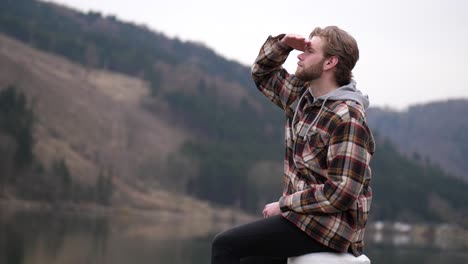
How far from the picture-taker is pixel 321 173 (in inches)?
190

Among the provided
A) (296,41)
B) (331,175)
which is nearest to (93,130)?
(296,41)

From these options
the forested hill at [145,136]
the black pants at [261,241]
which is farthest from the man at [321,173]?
the forested hill at [145,136]

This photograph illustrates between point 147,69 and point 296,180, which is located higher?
point 296,180

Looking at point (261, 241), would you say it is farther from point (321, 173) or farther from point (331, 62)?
point (331, 62)

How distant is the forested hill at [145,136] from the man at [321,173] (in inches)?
3362

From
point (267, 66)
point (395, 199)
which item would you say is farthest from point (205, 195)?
point (267, 66)

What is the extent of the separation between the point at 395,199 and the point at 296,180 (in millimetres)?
148201

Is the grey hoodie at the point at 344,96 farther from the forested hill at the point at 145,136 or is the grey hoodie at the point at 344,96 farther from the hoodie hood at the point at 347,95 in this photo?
the forested hill at the point at 145,136

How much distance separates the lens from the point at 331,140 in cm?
475

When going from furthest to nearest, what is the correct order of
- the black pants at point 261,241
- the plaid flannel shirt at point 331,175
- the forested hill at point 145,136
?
the forested hill at point 145,136, the black pants at point 261,241, the plaid flannel shirt at point 331,175

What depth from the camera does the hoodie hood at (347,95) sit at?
4.91 m

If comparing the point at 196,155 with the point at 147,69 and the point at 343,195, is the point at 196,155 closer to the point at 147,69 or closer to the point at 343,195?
the point at 147,69

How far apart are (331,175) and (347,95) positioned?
1.71 ft

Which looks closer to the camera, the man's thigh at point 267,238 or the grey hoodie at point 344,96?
the man's thigh at point 267,238
